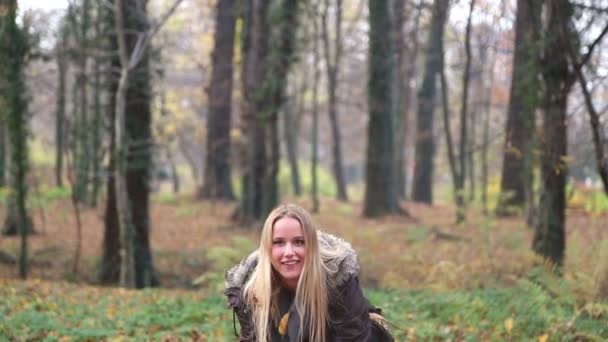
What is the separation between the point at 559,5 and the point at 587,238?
6.92m

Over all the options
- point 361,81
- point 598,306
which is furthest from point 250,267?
point 361,81

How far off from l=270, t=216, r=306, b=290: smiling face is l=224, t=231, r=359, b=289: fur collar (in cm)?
21

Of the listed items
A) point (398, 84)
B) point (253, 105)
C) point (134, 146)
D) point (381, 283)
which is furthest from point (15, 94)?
point (398, 84)

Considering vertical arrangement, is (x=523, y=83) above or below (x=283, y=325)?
above

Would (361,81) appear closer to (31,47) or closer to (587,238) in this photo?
(587,238)

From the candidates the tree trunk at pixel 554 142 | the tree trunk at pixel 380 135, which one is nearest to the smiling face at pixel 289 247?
the tree trunk at pixel 554 142

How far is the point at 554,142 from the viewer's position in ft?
25.3

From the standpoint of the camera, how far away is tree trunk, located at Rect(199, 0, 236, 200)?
63.8 feet

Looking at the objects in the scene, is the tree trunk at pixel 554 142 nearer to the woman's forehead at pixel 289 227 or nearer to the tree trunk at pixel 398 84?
the woman's forehead at pixel 289 227

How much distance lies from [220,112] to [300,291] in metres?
17.5

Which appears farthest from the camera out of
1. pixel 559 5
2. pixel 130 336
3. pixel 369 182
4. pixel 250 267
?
pixel 369 182

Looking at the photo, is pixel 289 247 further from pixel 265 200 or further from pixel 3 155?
pixel 3 155

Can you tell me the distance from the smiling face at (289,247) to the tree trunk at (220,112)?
50.1 feet

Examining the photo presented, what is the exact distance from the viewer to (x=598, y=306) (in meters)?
5.70
